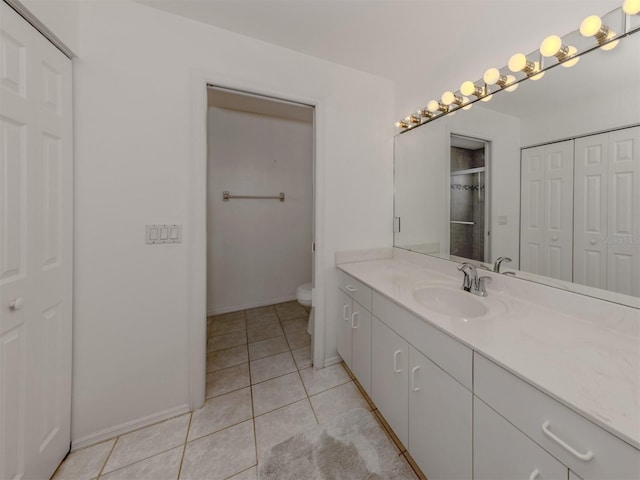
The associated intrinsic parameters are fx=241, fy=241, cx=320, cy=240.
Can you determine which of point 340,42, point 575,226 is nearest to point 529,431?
point 575,226

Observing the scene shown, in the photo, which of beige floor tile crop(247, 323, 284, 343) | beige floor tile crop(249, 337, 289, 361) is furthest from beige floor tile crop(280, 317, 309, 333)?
beige floor tile crop(249, 337, 289, 361)

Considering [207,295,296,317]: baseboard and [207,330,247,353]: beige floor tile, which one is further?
[207,295,296,317]: baseboard

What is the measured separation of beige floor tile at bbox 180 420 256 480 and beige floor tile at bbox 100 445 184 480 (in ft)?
0.13

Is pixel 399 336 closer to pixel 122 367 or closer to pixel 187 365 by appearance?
pixel 187 365

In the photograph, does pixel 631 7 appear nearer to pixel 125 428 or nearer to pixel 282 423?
pixel 282 423

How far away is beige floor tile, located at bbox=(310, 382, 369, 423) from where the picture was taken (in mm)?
1425

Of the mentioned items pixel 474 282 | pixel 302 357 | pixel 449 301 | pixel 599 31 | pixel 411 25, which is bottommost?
pixel 302 357

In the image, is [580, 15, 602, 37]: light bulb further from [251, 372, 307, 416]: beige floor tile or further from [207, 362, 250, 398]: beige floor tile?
[207, 362, 250, 398]: beige floor tile

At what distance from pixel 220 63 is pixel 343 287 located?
1.61 metres

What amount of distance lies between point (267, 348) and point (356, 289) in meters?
1.09

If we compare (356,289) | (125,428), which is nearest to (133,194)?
(125,428)

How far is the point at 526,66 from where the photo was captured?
3.74 feet

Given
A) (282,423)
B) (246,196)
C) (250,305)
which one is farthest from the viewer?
(250,305)

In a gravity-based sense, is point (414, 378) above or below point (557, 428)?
below
